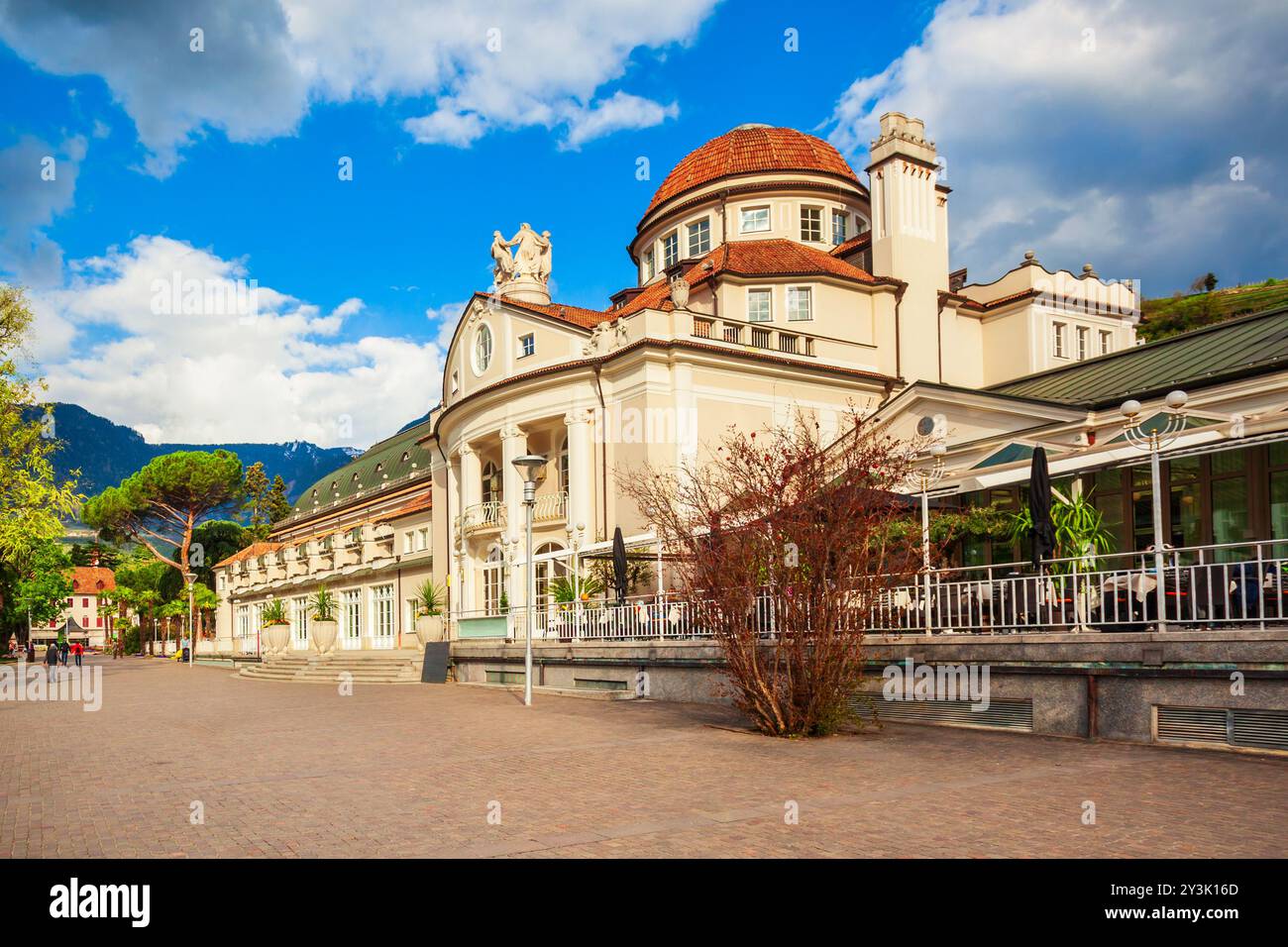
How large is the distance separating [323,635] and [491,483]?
8150 millimetres

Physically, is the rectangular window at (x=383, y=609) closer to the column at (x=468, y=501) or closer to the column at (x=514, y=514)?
the column at (x=468, y=501)

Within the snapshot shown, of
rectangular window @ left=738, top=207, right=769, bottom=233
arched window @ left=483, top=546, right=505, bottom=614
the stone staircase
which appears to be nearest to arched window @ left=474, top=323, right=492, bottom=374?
arched window @ left=483, top=546, right=505, bottom=614

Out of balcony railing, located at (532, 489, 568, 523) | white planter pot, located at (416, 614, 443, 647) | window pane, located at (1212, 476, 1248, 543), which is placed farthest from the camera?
white planter pot, located at (416, 614, 443, 647)

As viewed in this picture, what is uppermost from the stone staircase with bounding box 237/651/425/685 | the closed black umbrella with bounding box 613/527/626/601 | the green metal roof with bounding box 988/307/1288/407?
the green metal roof with bounding box 988/307/1288/407

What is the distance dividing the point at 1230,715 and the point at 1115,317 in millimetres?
28959

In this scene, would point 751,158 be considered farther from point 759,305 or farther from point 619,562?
point 619,562

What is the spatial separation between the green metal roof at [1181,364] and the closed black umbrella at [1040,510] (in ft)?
19.7

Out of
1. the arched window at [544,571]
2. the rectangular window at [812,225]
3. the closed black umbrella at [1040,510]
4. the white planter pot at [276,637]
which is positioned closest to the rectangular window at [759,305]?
the rectangular window at [812,225]

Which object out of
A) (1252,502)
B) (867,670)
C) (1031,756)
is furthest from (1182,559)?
(1031,756)

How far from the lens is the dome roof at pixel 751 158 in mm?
38969

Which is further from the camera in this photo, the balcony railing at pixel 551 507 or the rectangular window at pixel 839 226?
the rectangular window at pixel 839 226

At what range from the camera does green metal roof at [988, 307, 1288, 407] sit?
18156mm

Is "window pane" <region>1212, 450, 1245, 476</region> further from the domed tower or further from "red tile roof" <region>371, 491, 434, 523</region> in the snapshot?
"red tile roof" <region>371, 491, 434, 523</region>

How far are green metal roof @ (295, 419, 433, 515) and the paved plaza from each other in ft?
135
